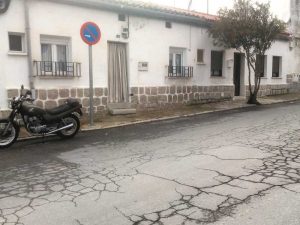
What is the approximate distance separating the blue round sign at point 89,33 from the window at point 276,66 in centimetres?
1363

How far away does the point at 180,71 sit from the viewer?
15469mm

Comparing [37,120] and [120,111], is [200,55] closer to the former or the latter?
[120,111]

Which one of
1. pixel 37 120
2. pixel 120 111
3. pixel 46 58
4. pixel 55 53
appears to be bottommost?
pixel 120 111

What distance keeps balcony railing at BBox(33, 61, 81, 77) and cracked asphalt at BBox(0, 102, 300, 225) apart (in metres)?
3.06

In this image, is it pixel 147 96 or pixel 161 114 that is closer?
pixel 161 114

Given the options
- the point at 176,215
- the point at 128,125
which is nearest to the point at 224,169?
the point at 176,215

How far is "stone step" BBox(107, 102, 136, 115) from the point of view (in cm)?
1282

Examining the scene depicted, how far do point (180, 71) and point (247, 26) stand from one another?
10.8 feet

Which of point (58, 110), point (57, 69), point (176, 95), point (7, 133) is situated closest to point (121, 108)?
point (57, 69)

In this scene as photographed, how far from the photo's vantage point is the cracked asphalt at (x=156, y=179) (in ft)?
13.3

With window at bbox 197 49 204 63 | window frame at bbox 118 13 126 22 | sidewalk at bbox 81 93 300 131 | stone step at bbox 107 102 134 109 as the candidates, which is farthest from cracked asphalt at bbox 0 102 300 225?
window at bbox 197 49 204 63

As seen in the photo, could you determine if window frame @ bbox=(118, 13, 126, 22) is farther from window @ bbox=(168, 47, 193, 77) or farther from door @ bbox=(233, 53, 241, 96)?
door @ bbox=(233, 53, 241, 96)

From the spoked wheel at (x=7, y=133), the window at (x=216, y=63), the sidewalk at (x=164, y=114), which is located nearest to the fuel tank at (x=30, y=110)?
the spoked wheel at (x=7, y=133)

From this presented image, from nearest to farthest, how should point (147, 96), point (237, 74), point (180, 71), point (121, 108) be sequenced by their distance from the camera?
point (121, 108), point (147, 96), point (180, 71), point (237, 74)
